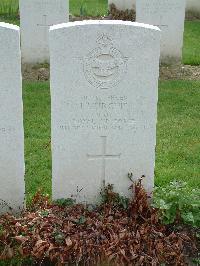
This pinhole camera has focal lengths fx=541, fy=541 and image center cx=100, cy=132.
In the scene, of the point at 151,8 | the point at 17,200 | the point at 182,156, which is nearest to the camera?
the point at 17,200

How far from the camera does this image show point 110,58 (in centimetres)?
437

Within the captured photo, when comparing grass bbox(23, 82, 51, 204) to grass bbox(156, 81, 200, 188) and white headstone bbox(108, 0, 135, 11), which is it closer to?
grass bbox(156, 81, 200, 188)

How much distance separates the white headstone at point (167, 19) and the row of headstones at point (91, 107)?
4849mm

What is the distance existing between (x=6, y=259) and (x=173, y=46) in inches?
247

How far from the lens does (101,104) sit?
446cm

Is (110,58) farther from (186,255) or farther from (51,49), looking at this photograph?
(186,255)

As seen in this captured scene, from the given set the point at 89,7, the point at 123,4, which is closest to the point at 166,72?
the point at 123,4

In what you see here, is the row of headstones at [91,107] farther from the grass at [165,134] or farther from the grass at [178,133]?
the grass at [178,133]

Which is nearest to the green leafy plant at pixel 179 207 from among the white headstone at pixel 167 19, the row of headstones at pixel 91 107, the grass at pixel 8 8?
the row of headstones at pixel 91 107

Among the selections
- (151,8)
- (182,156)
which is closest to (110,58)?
(182,156)

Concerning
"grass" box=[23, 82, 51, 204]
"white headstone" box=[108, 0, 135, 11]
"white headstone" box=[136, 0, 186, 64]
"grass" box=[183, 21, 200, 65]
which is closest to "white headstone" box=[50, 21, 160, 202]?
"grass" box=[23, 82, 51, 204]

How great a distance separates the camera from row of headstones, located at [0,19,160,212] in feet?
14.1

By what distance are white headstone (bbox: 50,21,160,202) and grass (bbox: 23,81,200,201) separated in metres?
0.84

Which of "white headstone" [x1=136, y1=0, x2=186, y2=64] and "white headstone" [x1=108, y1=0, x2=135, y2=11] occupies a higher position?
"white headstone" [x1=108, y1=0, x2=135, y2=11]
